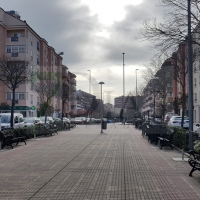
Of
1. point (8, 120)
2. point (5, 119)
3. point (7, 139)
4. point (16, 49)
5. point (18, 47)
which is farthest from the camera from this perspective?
point (16, 49)

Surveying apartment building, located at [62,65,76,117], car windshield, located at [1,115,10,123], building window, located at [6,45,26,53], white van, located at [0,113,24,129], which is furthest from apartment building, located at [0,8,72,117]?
car windshield, located at [1,115,10,123]

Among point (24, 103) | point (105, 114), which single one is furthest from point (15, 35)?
point (105, 114)

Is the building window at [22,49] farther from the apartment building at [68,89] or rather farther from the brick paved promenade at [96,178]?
the brick paved promenade at [96,178]

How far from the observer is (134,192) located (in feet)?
22.7

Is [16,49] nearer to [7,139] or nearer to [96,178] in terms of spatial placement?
[7,139]

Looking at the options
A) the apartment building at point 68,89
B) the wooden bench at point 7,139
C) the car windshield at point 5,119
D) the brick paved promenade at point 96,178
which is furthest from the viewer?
the apartment building at point 68,89

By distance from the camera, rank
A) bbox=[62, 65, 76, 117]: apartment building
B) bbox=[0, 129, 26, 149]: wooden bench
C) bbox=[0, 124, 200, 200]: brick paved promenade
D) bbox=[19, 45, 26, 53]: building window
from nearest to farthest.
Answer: bbox=[0, 124, 200, 200]: brick paved promenade, bbox=[0, 129, 26, 149]: wooden bench, bbox=[19, 45, 26, 53]: building window, bbox=[62, 65, 76, 117]: apartment building

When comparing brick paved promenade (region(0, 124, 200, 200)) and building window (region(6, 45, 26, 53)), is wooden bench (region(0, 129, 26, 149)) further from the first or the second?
building window (region(6, 45, 26, 53))

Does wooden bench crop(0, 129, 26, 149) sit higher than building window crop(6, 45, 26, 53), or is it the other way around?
building window crop(6, 45, 26, 53)

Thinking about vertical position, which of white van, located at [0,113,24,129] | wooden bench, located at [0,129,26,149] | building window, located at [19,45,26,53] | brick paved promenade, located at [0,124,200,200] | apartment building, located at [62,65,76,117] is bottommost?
brick paved promenade, located at [0,124,200,200]

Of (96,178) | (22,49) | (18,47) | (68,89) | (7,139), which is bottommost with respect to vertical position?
(96,178)

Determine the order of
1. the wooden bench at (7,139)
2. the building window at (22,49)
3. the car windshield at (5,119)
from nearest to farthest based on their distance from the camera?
1. the wooden bench at (7,139)
2. the car windshield at (5,119)
3. the building window at (22,49)

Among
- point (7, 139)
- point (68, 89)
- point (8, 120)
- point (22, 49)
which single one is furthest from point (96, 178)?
point (22, 49)

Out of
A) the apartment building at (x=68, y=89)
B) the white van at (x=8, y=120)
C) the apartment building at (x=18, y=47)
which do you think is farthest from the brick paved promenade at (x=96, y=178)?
the apartment building at (x=18, y=47)
